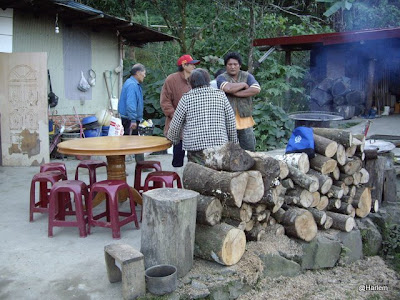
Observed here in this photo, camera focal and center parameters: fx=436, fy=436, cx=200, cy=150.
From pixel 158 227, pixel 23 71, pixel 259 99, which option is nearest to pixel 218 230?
pixel 158 227

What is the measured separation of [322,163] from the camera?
5.00 m

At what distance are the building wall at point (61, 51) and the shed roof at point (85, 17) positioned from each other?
17 cm

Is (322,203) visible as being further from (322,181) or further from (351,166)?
(351,166)

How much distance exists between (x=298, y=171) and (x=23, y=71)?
5.87m

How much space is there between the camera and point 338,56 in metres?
13.8

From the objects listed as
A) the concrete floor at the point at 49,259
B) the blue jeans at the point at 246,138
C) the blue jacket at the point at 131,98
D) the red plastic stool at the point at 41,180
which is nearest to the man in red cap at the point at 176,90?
the blue jacket at the point at 131,98

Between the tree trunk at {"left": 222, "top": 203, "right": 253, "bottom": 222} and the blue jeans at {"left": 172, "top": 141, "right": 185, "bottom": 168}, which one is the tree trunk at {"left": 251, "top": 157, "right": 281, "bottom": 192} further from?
the blue jeans at {"left": 172, "top": 141, "right": 185, "bottom": 168}

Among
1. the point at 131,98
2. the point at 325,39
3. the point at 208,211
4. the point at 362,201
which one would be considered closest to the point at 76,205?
the point at 208,211

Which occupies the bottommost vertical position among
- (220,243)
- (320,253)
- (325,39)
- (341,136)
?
(320,253)

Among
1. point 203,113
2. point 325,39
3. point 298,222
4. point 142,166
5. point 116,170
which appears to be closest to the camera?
point 298,222

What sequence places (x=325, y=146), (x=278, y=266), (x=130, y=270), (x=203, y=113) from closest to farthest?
1. (x=130, y=270)
2. (x=278, y=266)
3. (x=203, y=113)
4. (x=325, y=146)

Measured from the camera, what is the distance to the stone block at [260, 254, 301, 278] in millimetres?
4172

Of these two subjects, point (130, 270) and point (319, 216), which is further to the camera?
point (319, 216)

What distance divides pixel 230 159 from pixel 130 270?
56.3 inches
